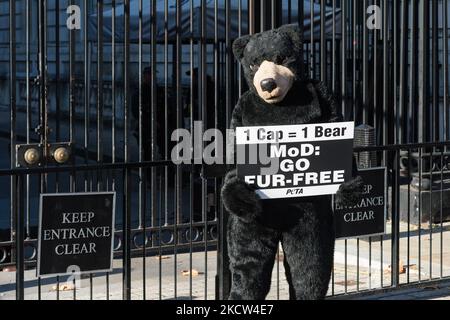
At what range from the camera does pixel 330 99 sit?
18.8 feet

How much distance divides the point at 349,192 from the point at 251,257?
2.35ft

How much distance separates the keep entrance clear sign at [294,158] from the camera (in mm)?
5582

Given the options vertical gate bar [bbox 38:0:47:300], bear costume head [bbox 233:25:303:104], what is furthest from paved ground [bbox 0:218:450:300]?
bear costume head [bbox 233:25:303:104]

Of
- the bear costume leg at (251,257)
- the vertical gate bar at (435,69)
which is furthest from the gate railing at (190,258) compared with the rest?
the vertical gate bar at (435,69)

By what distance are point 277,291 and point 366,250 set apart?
229 centimetres

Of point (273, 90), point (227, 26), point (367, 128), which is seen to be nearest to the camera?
point (273, 90)

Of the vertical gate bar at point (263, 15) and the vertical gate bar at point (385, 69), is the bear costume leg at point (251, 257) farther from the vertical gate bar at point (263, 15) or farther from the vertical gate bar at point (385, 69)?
the vertical gate bar at point (385, 69)

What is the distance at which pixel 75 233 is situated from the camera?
224 inches

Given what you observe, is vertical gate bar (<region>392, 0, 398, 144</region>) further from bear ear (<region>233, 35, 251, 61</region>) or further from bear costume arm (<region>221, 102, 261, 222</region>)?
bear costume arm (<region>221, 102, 261, 222</region>)

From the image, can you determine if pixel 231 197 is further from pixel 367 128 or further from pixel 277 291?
pixel 367 128

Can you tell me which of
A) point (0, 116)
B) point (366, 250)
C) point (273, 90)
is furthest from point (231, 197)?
point (0, 116)

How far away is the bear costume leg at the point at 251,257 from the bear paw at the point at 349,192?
464 mm

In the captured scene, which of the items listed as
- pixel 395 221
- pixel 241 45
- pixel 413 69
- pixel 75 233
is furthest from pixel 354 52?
pixel 75 233

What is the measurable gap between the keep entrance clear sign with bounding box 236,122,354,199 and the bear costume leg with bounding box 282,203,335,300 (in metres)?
0.17
